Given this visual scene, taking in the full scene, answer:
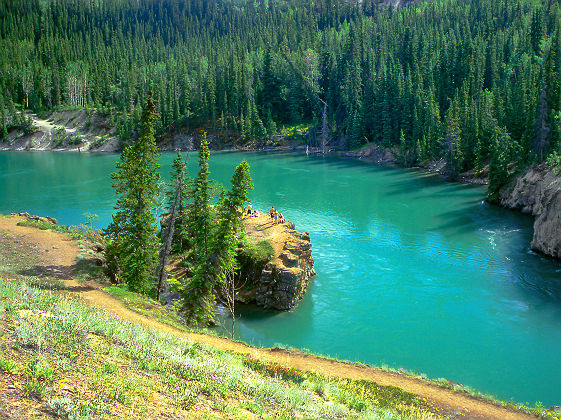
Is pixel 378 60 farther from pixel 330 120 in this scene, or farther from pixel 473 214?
pixel 473 214

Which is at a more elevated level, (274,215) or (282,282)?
(274,215)

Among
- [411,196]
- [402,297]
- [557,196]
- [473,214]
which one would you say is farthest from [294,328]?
[411,196]

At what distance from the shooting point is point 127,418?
1102cm

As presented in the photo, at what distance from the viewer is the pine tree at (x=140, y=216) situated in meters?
32.2

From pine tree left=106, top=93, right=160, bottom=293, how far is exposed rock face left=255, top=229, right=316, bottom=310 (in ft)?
29.1

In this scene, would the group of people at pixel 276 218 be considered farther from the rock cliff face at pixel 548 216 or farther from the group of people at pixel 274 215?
the rock cliff face at pixel 548 216

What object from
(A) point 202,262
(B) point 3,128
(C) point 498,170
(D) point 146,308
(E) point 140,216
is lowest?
(D) point 146,308

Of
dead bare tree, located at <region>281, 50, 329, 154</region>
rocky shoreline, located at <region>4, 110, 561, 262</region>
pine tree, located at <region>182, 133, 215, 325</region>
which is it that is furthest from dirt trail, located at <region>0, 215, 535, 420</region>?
dead bare tree, located at <region>281, 50, 329, 154</region>

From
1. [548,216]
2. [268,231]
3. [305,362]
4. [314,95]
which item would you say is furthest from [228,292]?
[314,95]

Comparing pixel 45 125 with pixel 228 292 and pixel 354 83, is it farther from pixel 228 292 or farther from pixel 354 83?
pixel 228 292

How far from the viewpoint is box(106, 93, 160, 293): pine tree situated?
3222 centimetres

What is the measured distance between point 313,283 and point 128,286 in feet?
53.8

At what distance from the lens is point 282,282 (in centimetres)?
3612

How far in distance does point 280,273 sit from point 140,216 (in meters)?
11.7
